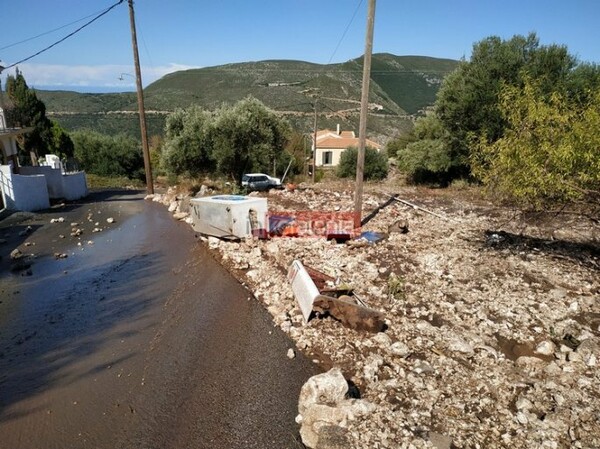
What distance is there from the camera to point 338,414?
Answer: 4.47m

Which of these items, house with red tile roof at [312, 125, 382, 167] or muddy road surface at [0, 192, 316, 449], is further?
house with red tile roof at [312, 125, 382, 167]

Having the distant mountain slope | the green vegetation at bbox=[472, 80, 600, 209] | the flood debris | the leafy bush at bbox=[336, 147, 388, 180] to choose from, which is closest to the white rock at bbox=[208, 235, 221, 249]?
the flood debris

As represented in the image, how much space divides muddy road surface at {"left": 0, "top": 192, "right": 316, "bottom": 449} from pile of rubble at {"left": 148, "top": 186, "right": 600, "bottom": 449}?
647 mm

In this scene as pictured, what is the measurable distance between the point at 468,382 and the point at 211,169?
19255 mm

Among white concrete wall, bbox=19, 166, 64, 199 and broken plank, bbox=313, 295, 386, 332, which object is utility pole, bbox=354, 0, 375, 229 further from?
white concrete wall, bbox=19, 166, 64, 199

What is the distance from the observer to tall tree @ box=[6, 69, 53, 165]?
29703 millimetres

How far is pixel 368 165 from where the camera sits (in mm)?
28859

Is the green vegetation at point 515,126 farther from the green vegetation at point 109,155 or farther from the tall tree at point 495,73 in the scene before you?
the green vegetation at point 109,155

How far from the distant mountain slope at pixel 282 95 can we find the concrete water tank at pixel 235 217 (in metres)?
48.4

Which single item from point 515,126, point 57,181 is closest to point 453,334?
point 515,126

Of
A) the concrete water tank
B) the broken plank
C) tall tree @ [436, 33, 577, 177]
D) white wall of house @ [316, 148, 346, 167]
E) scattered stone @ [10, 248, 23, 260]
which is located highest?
tall tree @ [436, 33, 577, 177]

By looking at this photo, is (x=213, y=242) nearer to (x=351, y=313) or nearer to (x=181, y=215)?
(x=181, y=215)

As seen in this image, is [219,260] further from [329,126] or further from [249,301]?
[329,126]

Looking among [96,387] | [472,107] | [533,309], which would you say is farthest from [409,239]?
[472,107]
